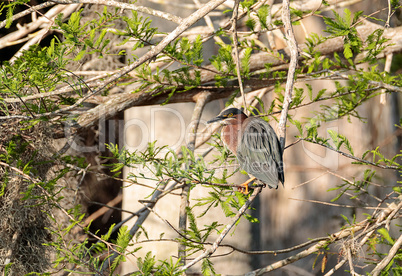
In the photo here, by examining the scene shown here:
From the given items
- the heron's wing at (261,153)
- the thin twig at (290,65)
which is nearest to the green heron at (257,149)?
the heron's wing at (261,153)

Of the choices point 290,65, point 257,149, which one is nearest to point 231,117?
point 257,149

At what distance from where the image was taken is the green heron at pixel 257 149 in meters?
2.28

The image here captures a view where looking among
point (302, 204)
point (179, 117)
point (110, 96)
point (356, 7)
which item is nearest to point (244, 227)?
point (302, 204)

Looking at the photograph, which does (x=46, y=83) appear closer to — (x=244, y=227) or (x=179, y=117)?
(x=179, y=117)

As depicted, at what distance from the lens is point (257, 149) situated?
244cm

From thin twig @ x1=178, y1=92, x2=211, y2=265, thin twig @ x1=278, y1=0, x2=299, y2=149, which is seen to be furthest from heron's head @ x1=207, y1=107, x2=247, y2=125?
thin twig @ x1=278, y1=0, x2=299, y2=149

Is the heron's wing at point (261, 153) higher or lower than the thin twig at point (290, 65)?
lower

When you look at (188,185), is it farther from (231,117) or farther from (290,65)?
(290,65)

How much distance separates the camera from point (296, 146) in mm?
4039

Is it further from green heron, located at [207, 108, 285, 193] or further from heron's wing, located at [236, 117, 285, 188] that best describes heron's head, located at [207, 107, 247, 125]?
heron's wing, located at [236, 117, 285, 188]

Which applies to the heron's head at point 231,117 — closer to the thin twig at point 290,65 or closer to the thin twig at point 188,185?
the thin twig at point 188,185

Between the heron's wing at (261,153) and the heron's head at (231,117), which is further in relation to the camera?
the heron's head at (231,117)

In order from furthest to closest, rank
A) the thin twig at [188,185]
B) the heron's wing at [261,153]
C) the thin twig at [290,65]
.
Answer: the thin twig at [188,185]
the heron's wing at [261,153]
the thin twig at [290,65]

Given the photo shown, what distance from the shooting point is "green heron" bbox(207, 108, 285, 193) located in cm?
228
